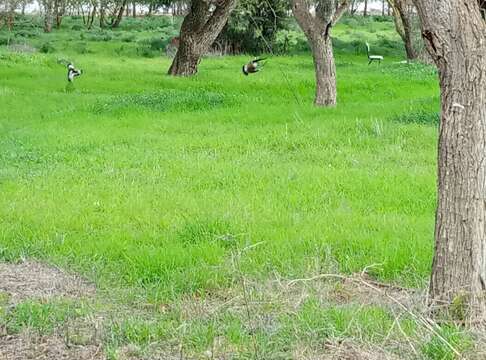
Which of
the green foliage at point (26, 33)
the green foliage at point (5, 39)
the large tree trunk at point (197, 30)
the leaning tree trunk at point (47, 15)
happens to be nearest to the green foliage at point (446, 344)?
the large tree trunk at point (197, 30)

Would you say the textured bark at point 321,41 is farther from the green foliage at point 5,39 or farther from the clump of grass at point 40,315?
the green foliage at point 5,39

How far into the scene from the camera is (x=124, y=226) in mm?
7219

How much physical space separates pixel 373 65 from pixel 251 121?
14.1 meters

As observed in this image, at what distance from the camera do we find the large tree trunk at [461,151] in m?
4.61

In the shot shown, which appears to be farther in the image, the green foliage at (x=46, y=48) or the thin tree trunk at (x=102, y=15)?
the thin tree trunk at (x=102, y=15)

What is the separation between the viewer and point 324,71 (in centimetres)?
1497

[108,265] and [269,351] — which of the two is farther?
[108,265]

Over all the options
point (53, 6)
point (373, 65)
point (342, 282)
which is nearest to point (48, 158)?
point (342, 282)

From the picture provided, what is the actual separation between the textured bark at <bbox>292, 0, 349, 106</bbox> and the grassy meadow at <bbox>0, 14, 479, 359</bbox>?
0.39 metres

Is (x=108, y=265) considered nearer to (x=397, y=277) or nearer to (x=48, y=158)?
(x=397, y=277)

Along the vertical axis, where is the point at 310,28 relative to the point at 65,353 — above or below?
above

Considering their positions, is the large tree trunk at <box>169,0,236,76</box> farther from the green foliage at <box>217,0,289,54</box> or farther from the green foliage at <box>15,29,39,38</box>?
the green foliage at <box>15,29,39,38</box>

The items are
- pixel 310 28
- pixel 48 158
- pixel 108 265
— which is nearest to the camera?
pixel 108 265

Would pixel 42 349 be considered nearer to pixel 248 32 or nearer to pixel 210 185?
pixel 210 185
